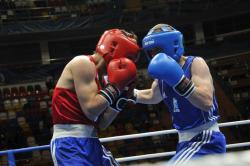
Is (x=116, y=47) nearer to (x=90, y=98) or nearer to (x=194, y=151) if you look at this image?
(x=90, y=98)

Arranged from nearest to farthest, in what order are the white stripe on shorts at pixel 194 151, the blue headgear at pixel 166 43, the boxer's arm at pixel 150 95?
1. the white stripe on shorts at pixel 194 151
2. the blue headgear at pixel 166 43
3. the boxer's arm at pixel 150 95

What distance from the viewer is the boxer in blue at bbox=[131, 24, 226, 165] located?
1.96m

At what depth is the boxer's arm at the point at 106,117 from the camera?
2.10 meters

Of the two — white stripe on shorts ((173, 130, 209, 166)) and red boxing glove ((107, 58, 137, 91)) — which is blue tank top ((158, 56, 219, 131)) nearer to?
white stripe on shorts ((173, 130, 209, 166))

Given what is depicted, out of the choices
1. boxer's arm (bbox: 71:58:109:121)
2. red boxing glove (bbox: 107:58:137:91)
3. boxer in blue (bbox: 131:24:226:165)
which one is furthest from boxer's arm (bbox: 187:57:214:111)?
boxer's arm (bbox: 71:58:109:121)

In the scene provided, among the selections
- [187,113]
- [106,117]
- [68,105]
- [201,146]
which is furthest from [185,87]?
[68,105]

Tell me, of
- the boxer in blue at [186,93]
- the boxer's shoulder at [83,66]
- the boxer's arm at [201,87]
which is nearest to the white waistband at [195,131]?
the boxer in blue at [186,93]

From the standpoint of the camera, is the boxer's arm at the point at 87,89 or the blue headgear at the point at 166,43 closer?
the boxer's arm at the point at 87,89

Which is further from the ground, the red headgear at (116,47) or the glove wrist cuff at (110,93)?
the red headgear at (116,47)

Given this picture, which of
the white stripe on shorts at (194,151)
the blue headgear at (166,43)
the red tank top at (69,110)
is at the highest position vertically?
the blue headgear at (166,43)

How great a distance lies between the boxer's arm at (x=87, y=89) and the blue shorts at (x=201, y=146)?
46 cm

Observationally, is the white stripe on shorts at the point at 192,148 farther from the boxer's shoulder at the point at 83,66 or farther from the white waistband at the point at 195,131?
the boxer's shoulder at the point at 83,66

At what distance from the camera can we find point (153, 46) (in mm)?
2182

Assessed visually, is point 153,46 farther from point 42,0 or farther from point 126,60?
point 42,0
